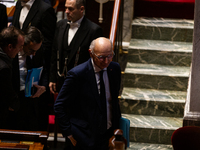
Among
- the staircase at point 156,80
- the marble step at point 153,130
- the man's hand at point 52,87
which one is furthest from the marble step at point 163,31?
the man's hand at point 52,87

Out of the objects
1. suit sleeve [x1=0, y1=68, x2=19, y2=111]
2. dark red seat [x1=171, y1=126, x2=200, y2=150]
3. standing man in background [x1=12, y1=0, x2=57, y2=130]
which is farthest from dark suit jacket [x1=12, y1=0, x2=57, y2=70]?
dark red seat [x1=171, y1=126, x2=200, y2=150]

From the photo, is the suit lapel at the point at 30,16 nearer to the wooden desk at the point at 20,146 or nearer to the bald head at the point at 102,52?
the bald head at the point at 102,52

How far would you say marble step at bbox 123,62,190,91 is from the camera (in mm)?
4598

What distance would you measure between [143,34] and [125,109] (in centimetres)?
146

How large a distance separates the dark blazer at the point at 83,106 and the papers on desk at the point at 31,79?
0.86 metres

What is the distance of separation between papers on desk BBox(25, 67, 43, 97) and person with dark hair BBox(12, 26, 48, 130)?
2.2 inches

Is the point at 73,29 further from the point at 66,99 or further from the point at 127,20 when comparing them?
the point at 127,20

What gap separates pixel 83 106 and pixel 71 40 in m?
1.22

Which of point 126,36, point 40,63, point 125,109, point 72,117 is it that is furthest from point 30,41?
point 126,36

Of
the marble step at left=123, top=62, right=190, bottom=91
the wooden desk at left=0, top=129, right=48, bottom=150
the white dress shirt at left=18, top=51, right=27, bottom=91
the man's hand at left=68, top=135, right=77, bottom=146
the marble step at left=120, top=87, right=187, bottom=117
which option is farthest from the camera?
the marble step at left=123, top=62, right=190, bottom=91

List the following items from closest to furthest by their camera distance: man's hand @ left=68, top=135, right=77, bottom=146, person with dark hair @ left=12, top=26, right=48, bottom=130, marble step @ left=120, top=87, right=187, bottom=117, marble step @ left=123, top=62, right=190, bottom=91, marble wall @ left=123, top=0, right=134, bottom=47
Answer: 1. man's hand @ left=68, top=135, right=77, bottom=146
2. person with dark hair @ left=12, top=26, right=48, bottom=130
3. marble step @ left=120, top=87, right=187, bottom=117
4. marble step @ left=123, top=62, right=190, bottom=91
5. marble wall @ left=123, top=0, right=134, bottom=47

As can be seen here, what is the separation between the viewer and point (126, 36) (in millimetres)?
5422

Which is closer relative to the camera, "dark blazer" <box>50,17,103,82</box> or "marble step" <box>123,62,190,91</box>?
"dark blazer" <box>50,17,103,82</box>

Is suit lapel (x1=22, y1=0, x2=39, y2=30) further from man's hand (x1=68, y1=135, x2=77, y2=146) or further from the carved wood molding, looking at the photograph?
man's hand (x1=68, y1=135, x2=77, y2=146)
